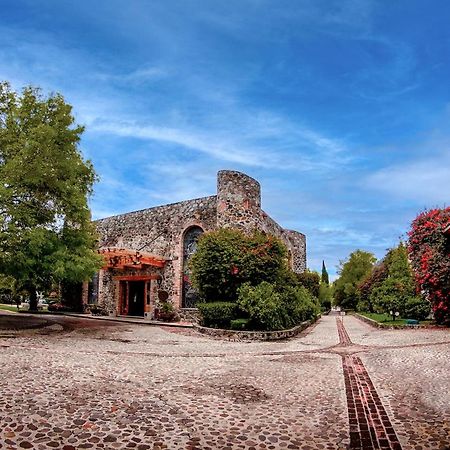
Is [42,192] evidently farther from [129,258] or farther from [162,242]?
[162,242]

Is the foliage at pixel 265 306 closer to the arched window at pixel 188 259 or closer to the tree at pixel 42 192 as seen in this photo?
the arched window at pixel 188 259

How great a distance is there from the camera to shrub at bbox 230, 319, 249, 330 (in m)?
14.6

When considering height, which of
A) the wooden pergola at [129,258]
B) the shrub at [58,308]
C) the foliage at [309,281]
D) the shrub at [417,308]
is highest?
the wooden pergola at [129,258]

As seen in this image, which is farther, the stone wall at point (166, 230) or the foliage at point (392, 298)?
the stone wall at point (166, 230)

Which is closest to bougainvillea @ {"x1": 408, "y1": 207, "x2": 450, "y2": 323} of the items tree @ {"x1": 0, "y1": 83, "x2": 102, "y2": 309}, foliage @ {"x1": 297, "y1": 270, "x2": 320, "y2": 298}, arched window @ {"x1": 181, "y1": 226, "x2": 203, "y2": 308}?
arched window @ {"x1": 181, "y1": 226, "x2": 203, "y2": 308}

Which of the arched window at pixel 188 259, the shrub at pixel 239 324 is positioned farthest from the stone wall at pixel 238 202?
the shrub at pixel 239 324

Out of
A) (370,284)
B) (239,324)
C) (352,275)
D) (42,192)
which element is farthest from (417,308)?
(352,275)

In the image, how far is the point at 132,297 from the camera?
23.5 meters

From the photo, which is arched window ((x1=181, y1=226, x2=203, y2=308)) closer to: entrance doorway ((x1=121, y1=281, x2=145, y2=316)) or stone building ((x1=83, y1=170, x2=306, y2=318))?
stone building ((x1=83, y1=170, x2=306, y2=318))

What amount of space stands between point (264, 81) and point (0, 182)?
25.6 ft

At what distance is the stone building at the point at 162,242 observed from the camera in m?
19.3

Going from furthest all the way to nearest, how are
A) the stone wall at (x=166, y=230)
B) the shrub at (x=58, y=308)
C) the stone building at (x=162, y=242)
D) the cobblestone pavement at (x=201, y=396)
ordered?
1. the shrub at (x=58, y=308)
2. the stone wall at (x=166, y=230)
3. the stone building at (x=162, y=242)
4. the cobblestone pavement at (x=201, y=396)

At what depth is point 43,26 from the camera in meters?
7.76

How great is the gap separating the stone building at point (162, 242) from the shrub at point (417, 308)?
773 centimetres
